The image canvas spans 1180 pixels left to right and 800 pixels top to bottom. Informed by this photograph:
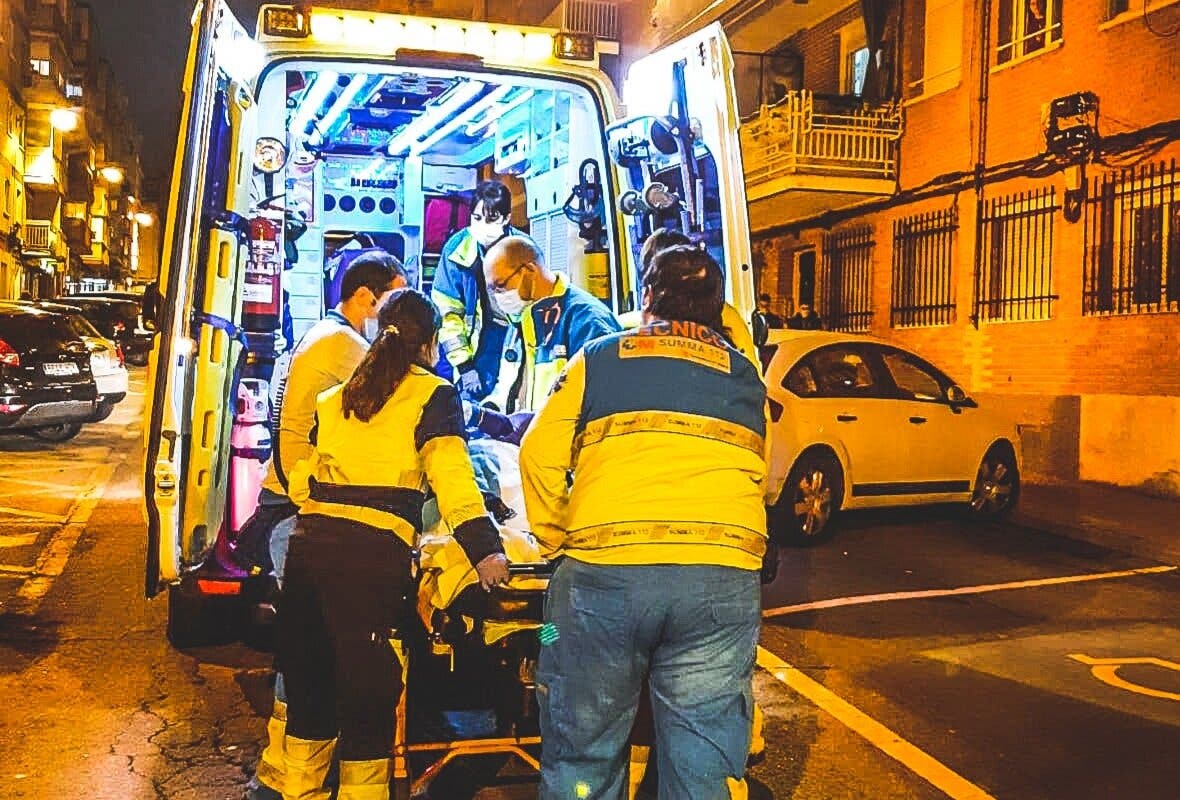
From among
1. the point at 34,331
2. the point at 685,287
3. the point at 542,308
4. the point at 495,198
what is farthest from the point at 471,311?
the point at 34,331

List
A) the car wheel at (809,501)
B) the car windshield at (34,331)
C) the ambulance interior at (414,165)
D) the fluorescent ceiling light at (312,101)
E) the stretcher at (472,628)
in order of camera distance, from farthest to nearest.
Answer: the car windshield at (34,331), the car wheel at (809,501), the fluorescent ceiling light at (312,101), the ambulance interior at (414,165), the stretcher at (472,628)

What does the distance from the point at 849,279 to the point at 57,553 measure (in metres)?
12.9

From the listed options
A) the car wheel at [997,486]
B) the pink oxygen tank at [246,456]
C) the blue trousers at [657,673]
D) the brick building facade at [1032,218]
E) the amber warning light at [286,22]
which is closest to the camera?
the blue trousers at [657,673]

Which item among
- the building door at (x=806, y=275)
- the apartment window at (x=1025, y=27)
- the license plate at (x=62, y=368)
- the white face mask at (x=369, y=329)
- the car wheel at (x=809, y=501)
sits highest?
the apartment window at (x=1025, y=27)

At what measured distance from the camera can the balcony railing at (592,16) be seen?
75.3 feet

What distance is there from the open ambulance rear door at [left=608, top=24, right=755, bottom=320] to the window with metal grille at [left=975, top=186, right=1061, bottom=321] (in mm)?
9563

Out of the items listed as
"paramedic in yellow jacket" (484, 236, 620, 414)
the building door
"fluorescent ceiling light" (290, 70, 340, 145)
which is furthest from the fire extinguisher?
the building door

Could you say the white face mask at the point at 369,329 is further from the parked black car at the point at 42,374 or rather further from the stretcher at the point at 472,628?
the parked black car at the point at 42,374

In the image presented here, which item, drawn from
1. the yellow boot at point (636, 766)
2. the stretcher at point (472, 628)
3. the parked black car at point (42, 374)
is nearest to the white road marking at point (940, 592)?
the stretcher at point (472, 628)

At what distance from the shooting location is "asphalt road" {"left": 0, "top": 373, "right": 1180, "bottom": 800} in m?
4.58

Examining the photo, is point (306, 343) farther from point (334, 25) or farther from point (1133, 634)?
point (1133, 634)

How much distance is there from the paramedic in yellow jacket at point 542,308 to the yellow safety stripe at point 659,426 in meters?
2.35

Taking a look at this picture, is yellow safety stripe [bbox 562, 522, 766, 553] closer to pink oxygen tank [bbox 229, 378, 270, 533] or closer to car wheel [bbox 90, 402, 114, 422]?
pink oxygen tank [bbox 229, 378, 270, 533]

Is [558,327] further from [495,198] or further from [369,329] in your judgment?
[495,198]
